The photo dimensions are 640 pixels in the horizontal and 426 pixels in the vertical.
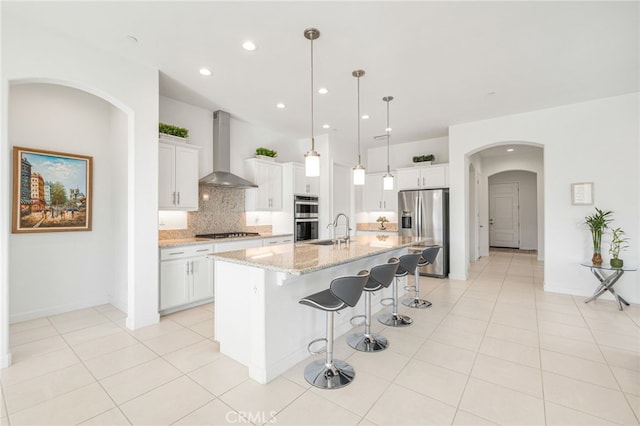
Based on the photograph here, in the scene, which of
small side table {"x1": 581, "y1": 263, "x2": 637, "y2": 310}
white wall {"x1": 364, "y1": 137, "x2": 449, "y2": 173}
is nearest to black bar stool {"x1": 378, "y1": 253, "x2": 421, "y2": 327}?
small side table {"x1": 581, "y1": 263, "x2": 637, "y2": 310}

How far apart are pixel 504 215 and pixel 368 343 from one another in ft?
31.7

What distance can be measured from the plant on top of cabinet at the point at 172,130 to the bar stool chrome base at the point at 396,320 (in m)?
3.77

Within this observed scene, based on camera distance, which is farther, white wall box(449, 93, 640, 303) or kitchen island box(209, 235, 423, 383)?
white wall box(449, 93, 640, 303)

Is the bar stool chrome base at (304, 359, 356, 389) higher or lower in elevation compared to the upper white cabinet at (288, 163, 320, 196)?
lower

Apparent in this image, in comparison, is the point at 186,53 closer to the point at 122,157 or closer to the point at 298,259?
the point at 122,157

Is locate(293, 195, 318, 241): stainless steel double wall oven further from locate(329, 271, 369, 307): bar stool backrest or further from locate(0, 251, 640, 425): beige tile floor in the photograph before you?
locate(329, 271, 369, 307): bar stool backrest

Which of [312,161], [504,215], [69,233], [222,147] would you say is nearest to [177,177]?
[222,147]

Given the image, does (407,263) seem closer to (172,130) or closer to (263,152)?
(263,152)

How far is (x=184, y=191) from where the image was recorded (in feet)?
14.0

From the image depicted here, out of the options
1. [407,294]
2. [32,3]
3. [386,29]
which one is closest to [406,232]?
[407,294]

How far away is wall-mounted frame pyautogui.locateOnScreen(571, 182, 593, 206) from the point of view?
4531 mm

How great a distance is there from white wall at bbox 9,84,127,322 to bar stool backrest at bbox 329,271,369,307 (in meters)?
3.16

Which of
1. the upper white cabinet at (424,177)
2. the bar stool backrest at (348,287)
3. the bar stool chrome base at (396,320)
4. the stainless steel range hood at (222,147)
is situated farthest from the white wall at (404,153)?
the bar stool backrest at (348,287)

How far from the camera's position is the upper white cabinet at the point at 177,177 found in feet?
13.1
